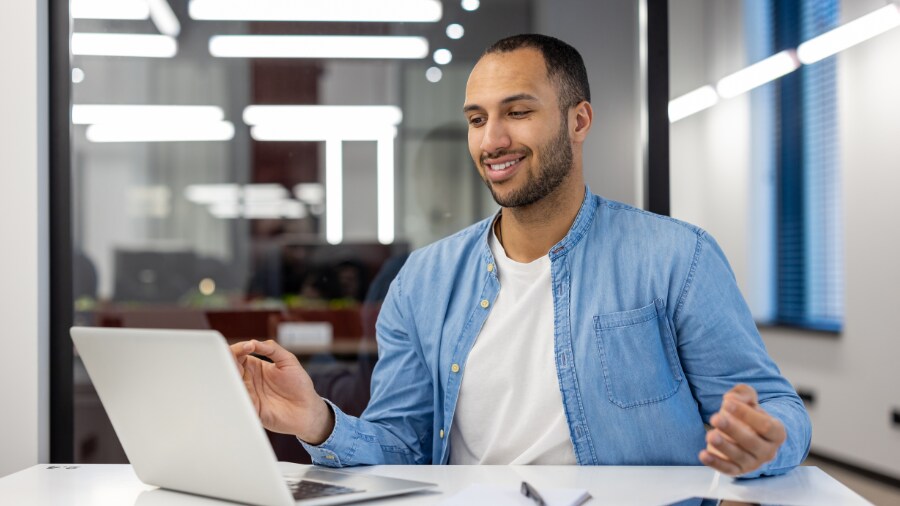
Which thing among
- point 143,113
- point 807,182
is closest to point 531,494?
point 143,113

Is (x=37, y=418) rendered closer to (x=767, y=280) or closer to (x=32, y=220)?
(x=32, y=220)

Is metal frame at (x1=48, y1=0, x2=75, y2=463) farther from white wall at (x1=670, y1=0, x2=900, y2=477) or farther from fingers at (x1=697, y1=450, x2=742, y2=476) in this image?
white wall at (x1=670, y1=0, x2=900, y2=477)

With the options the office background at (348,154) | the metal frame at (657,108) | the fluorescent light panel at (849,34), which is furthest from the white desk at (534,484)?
the fluorescent light panel at (849,34)

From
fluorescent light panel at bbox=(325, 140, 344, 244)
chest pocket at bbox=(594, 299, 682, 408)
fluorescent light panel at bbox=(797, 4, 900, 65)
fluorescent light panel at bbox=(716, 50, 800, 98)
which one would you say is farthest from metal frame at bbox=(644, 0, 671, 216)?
fluorescent light panel at bbox=(716, 50, 800, 98)

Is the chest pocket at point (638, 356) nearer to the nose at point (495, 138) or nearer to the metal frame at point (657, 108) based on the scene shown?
the nose at point (495, 138)

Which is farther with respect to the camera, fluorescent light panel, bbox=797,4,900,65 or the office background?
fluorescent light panel, bbox=797,4,900,65

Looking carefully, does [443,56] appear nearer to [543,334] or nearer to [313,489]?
[543,334]

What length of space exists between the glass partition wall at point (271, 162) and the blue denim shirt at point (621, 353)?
753 mm

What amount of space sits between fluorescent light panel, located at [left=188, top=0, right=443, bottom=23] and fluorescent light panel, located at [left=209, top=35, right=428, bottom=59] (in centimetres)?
5

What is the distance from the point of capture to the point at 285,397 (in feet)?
4.85

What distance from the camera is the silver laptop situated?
1.04 metres

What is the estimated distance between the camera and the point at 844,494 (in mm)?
1199

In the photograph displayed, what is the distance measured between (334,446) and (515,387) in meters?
0.37

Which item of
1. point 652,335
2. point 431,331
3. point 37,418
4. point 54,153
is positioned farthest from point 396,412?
point 54,153
